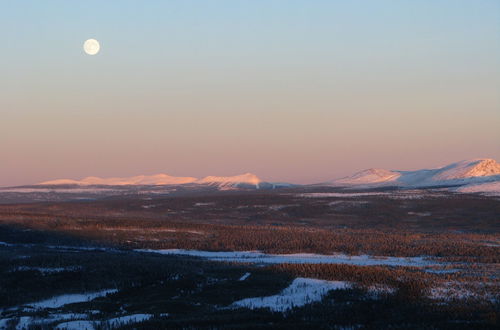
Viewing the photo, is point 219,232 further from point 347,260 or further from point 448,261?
point 448,261

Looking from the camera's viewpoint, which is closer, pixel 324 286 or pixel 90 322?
pixel 90 322

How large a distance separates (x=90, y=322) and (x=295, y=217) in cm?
5161

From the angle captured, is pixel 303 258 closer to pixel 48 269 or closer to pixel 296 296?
pixel 296 296

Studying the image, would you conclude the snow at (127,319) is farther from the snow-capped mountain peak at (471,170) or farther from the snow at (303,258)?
A: the snow-capped mountain peak at (471,170)

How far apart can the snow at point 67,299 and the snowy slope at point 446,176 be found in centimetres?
10779

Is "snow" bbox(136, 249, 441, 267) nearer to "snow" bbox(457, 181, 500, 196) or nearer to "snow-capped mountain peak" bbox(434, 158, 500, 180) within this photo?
"snow" bbox(457, 181, 500, 196)

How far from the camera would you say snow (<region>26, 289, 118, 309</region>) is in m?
19.2

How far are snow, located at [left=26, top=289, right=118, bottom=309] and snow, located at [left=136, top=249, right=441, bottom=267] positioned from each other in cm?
1069

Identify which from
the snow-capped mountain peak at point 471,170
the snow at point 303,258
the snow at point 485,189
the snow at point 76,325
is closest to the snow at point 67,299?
the snow at point 76,325

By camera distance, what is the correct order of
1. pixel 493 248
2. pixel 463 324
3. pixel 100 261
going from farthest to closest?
pixel 493 248
pixel 100 261
pixel 463 324

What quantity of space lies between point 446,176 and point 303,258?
112446 mm

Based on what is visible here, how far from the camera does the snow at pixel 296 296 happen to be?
711 inches

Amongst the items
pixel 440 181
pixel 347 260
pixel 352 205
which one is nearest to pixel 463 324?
pixel 347 260

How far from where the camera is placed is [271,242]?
39.1 metres
